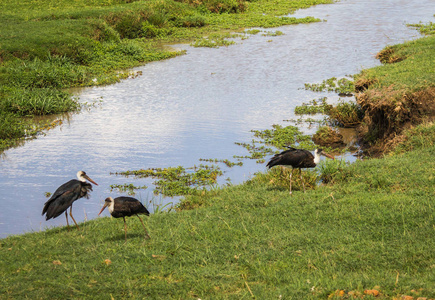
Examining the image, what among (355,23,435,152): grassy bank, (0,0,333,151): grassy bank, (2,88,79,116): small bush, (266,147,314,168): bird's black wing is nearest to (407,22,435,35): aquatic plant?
(0,0,333,151): grassy bank

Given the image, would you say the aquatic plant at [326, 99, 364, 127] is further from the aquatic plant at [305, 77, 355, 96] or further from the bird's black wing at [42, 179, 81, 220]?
the bird's black wing at [42, 179, 81, 220]

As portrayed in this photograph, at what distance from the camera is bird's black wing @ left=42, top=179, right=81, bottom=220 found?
27.1ft

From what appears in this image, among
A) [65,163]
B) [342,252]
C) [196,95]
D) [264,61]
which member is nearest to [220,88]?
[196,95]

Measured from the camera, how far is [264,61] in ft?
78.2

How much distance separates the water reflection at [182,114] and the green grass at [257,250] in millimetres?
2599

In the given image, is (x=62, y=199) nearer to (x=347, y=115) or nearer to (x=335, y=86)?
(x=347, y=115)

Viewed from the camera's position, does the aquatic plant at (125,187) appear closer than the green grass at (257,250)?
No

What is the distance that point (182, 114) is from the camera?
1697cm

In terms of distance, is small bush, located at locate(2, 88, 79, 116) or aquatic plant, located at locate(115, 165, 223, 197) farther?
small bush, located at locate(2, 88, 79, 116)

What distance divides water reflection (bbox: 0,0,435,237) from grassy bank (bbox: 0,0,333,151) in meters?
1.01

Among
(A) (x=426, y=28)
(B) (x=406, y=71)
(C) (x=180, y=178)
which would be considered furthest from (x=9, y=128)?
(A) (x=426, y=28)

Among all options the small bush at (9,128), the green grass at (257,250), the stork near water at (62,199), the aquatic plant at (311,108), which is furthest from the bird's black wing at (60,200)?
the aquatic plant at (311,108)

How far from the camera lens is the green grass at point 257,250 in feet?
20.0

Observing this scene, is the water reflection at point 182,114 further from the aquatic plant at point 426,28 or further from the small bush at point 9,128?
the small bush at point 9,128
